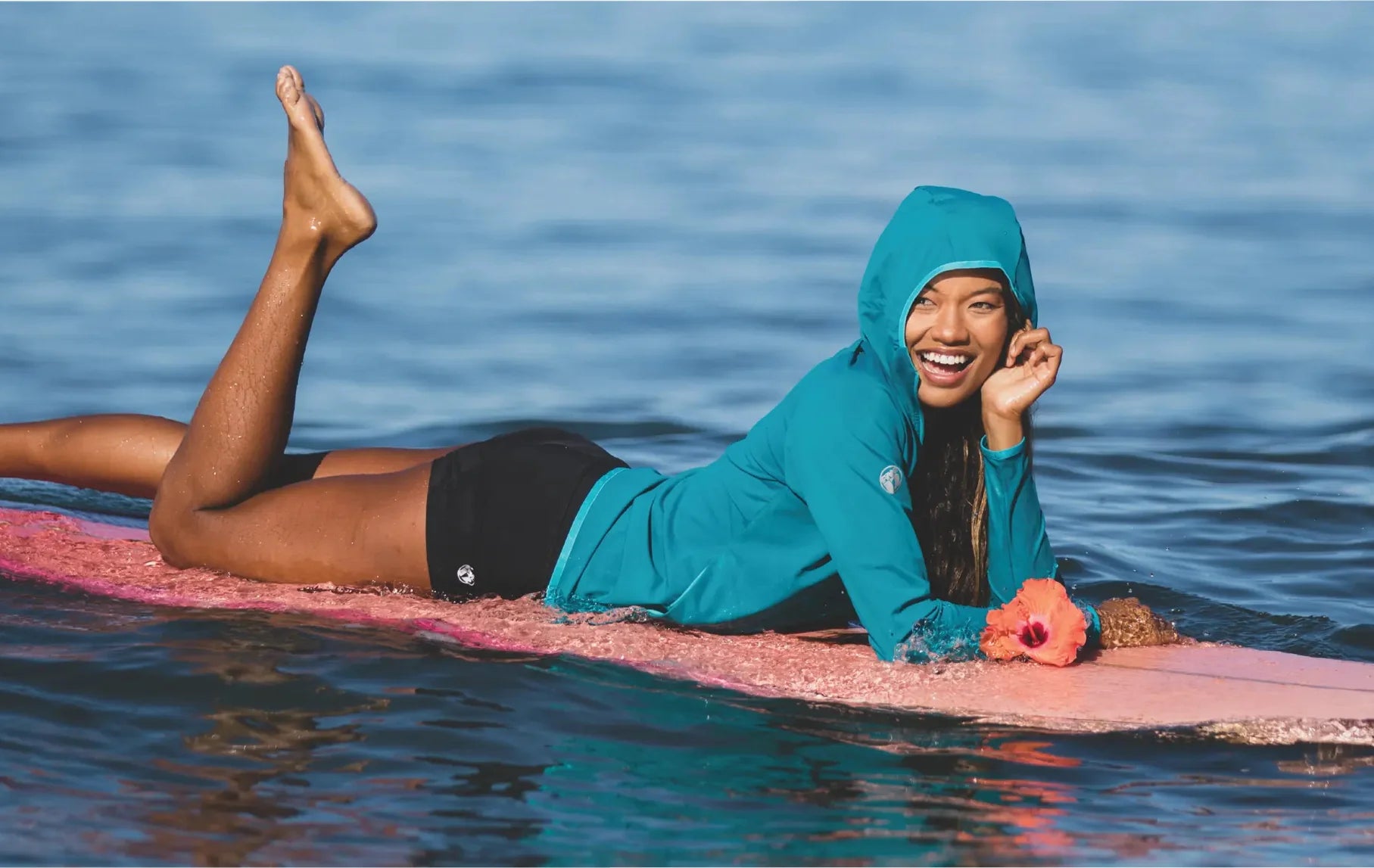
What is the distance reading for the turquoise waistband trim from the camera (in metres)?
4.84

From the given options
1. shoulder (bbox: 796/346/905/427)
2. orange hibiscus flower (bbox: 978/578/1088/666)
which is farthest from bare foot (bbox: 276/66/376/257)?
orange hibiscus flower (bbox: 978/578/1088/666)

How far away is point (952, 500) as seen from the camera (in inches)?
182

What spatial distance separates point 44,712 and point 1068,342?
6.54 meters

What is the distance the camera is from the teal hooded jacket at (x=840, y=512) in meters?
4.27

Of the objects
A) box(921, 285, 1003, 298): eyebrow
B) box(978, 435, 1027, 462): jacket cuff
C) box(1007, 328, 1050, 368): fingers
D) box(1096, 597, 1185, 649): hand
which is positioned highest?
box(921, 285, 1003, 298): eyebrow

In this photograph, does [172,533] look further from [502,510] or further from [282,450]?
[502,510]

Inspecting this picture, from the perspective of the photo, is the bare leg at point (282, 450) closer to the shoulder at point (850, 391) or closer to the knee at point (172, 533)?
the knee at point (172, 533)

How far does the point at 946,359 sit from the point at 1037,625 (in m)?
0.73

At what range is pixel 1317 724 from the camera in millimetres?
4395

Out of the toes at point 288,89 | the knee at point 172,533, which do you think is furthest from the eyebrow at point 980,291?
the knee at point 172,533

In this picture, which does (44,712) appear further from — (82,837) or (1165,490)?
(1165,490)

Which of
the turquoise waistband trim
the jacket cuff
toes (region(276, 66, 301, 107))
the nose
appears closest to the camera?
the nose

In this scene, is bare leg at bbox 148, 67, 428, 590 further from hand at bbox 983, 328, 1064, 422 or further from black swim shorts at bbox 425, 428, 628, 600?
hand at bbox 983, 328, 1064, 422

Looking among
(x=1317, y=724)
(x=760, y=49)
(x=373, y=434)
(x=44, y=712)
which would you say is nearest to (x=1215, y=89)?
(x=760, y=49)
